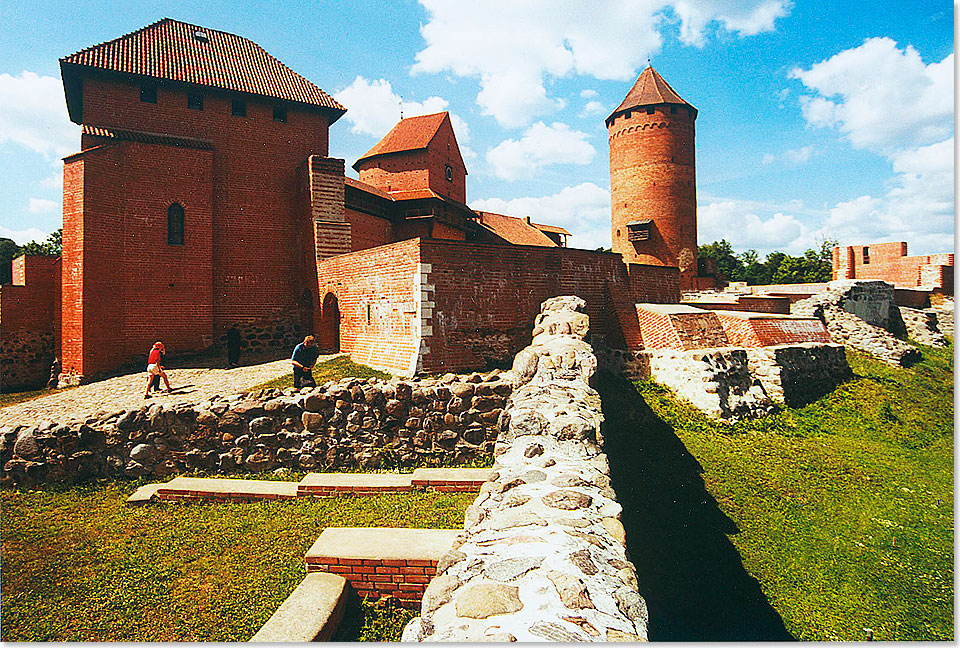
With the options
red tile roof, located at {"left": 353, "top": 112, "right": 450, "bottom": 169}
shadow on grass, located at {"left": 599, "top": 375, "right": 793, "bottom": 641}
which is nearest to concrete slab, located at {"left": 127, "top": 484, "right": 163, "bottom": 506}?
shadow on grass, located at {"left": 599, "top": 375, "right": 793, "bottom": 641}

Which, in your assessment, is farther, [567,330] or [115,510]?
[567,330]

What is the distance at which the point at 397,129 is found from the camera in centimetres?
2277

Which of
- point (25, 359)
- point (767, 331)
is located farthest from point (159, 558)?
point (25, 359)

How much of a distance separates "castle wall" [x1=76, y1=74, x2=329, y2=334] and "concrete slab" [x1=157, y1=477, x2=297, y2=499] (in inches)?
381

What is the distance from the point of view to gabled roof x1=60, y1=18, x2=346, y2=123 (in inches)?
514

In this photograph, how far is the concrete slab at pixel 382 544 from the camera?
3.28m

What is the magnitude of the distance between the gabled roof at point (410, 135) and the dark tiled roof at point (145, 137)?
8.99 metres

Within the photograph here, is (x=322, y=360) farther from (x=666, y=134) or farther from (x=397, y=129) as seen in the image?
(x=666, y=134)

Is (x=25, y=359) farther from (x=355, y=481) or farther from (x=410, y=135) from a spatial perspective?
(x=410, y=135)

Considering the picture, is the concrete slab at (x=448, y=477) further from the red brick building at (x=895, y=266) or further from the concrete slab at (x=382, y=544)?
the red brick building at (x=895, y=266)

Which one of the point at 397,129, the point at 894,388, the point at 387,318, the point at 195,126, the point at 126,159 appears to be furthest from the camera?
the point at 397,129

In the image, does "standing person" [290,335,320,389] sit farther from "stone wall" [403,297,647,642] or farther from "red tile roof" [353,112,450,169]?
"red tile roof" [353,112,450,169]

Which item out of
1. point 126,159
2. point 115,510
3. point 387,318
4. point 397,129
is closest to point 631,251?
point 397,129

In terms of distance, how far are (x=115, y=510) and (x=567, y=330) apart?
6.34 meters
